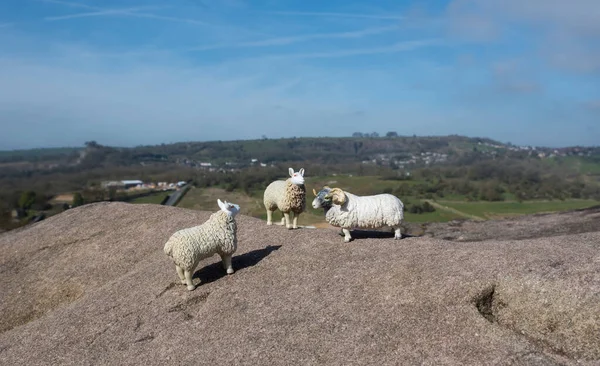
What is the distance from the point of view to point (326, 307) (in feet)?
35.1

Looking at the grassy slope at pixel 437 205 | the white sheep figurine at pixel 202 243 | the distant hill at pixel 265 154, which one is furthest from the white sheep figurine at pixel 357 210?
the distant hill at pixel 265 154

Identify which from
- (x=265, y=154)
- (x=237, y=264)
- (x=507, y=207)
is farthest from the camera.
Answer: (x=265, y=154)

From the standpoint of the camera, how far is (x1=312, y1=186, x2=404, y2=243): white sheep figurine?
45.8 ft

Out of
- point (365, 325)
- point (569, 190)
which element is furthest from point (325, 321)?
point (569, 190)

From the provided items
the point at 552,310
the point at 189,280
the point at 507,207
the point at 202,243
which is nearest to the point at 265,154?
the point at 507,207

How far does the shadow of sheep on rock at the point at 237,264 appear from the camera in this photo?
42.8 ft

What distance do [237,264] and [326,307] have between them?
3.78 meters

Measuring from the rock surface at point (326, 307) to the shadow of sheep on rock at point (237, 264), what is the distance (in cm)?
6

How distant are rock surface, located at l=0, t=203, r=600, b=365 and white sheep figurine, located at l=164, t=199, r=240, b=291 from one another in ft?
2.20

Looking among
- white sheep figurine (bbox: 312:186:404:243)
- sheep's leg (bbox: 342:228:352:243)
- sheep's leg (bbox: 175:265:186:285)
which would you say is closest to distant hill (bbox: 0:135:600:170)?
sheep's leg (bbox: 175:265:186:285)

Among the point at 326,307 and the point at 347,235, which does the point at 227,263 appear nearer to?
the point at 326,307

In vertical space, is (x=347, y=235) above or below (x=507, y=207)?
above

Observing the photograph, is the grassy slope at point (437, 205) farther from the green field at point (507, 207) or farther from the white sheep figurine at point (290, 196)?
the white sheep figurine at point (290, 196)

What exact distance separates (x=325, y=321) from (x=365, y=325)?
2.89 ft
